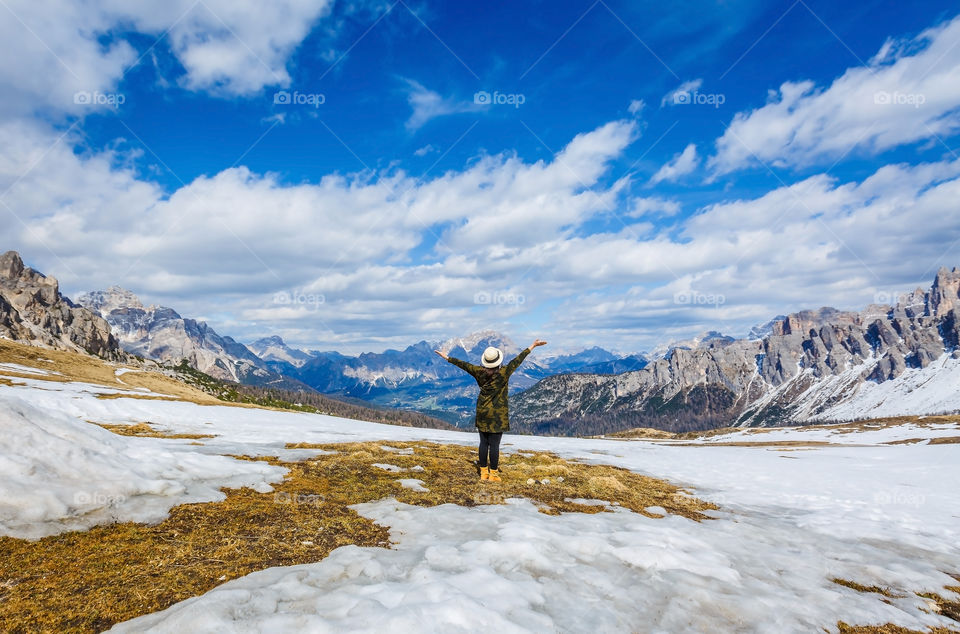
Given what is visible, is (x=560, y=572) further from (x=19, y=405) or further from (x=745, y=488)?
(x=745, y=488)

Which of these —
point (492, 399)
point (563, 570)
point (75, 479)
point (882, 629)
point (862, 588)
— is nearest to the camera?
point (882, 629)

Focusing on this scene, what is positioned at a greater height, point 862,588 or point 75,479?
point 75,479

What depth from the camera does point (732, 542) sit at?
29.6 feet

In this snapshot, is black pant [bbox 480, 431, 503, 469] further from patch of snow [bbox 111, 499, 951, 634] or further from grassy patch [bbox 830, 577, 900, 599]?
grassy patch [bbox 830, 577, 900, 599]

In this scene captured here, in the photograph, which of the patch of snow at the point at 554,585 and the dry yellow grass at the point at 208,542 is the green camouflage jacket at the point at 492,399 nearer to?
the dry yellow grass at the point at 208,542

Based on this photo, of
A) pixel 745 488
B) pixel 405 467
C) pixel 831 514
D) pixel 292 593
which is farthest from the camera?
pixel 745 488

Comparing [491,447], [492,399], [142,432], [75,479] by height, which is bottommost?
[142,432]

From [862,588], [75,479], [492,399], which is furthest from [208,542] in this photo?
[862,588]

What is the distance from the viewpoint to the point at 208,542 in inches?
277

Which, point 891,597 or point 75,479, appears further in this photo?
point 75,479

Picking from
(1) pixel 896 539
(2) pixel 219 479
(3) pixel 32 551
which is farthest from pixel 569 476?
(3) pixel 32 551

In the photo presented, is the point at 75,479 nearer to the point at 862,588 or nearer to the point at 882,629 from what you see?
the point at 882,629

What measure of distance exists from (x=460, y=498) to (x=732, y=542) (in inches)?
241

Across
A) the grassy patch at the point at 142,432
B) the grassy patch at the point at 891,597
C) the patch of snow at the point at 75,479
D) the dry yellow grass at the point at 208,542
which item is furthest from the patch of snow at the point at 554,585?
the grassy patch at the point at 142,432
